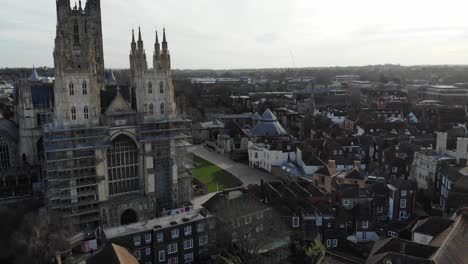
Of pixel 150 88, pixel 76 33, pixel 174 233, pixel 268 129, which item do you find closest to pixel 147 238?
pixel 174 233

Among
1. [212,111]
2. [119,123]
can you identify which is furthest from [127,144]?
[212,111]

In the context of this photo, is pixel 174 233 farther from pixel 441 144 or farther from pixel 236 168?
pixel 441 144

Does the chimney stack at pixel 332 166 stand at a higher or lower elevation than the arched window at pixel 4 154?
lower

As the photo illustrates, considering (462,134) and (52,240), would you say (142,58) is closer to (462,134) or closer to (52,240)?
(52,240)

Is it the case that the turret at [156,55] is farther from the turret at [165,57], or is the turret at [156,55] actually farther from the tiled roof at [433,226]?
the tiled roof at [433,226]

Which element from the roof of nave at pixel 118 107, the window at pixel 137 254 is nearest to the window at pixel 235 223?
the window at pixel 137 254

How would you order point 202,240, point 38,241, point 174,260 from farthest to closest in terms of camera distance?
1. point 202,240
2. point 174,260
3. point 38,241
